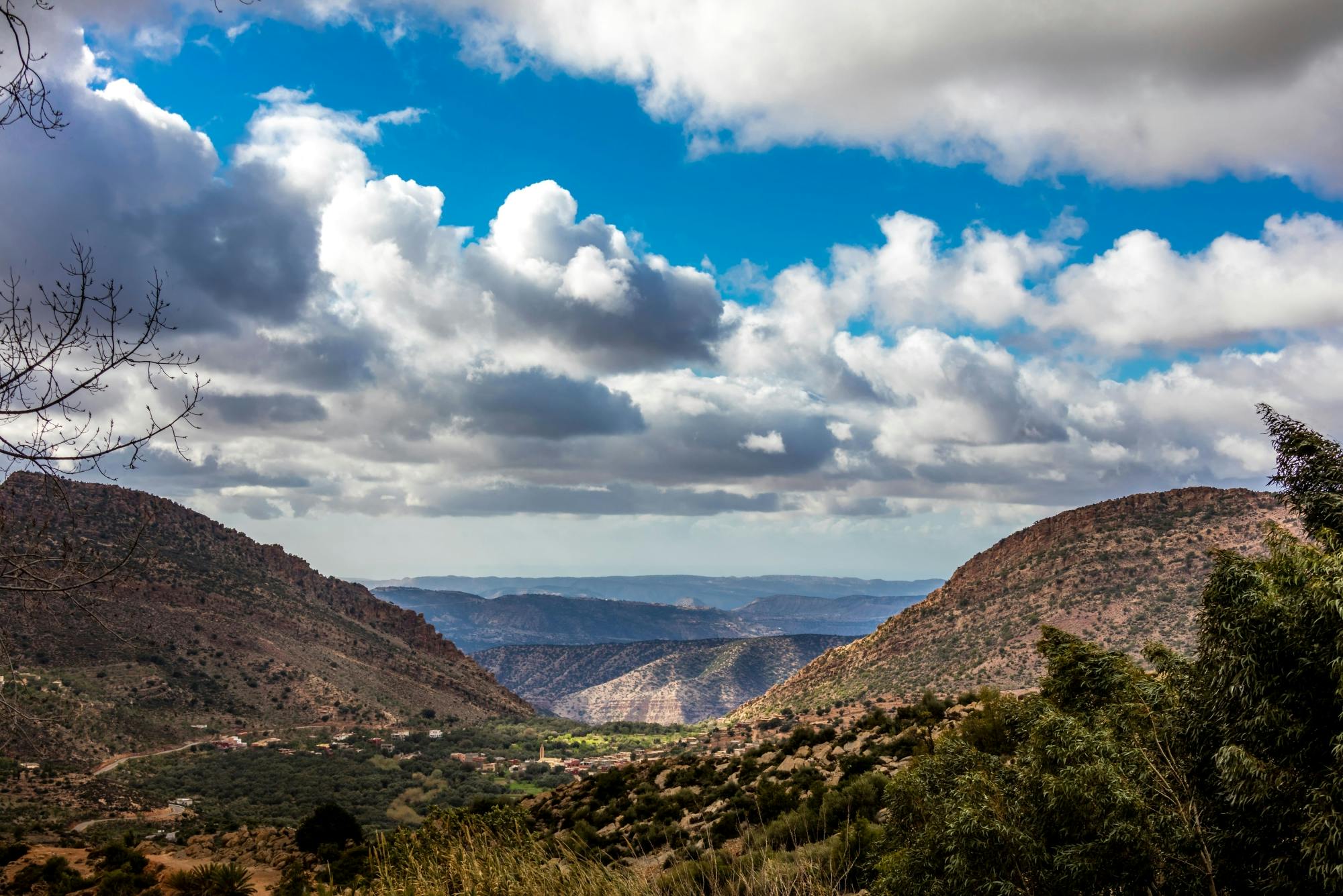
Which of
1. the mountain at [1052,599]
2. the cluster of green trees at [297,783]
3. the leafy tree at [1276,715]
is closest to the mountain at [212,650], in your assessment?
the cluster of green trees at [297,783]

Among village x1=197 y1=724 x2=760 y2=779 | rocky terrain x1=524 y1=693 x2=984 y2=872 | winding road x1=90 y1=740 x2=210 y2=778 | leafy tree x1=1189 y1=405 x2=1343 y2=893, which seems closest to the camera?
leafy tree x1=1189 y1=405 x2=1343 y2=893

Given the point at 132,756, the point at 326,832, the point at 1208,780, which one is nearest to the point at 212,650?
the point at 132,756

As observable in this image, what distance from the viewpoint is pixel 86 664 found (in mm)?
77312

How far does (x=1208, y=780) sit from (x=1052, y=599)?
79.8 metres

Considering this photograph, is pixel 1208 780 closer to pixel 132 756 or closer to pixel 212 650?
pixel 132 756

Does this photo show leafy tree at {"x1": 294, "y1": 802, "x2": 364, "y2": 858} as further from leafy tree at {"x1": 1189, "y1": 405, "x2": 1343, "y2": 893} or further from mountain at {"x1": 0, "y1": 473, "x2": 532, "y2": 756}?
mountain at {"x1": 0, "y1": 473, "x2": 532, "y2": 756}

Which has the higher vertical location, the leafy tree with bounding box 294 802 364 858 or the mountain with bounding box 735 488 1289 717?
the mountain with bounding box 735 488 1289 717

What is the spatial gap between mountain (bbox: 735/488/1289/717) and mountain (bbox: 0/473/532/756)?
48970 mm

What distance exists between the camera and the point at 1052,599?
282 ft

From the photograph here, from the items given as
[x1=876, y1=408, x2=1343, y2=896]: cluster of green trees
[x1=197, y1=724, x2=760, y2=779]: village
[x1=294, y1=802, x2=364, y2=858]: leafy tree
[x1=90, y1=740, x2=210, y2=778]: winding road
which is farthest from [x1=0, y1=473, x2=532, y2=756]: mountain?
[x1=876, y1=408, x2=1343, y2=896]: cluster of green trees

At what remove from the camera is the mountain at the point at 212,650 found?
71.7 m

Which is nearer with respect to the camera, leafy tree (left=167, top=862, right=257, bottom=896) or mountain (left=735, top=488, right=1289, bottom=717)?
leafy tree (left=167, top=862, right=257, bottom=896)

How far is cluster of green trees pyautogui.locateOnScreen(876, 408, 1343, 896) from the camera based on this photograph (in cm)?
1170

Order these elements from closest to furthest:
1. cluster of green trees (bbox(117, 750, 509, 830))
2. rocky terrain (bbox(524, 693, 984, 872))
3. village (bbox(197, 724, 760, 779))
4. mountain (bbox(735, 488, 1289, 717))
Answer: rocky terrain (bbox(524, 693, 984, 872)), cluster of green trees (bbox(117, 750, 509, 830)), village (bbox(197, 724, 760, 779)), mountain (bbox(735, 488, 1289, 717))
